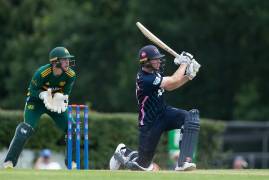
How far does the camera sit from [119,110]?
42.6 meters

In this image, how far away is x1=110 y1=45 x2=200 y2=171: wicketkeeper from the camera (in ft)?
43.0

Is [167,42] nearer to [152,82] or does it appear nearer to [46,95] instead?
[46,95]

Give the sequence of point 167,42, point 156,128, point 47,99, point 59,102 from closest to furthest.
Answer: point 156,128, point 47,99, point 59,102, point 167,42

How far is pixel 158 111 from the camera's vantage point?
13.6 metres

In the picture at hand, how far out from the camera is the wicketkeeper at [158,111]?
1310 cm

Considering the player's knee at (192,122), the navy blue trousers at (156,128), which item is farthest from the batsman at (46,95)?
the player's knee at (192,122)

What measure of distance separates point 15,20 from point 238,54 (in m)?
10.3

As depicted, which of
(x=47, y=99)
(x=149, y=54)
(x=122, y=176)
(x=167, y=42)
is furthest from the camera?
(x=167, y=42)

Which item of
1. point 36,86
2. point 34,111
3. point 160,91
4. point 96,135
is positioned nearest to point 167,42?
point 96,135

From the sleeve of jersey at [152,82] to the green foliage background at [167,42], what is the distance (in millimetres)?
27167

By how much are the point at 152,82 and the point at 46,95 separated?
170cm

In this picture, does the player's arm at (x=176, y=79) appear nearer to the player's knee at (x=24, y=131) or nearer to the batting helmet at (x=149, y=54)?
the batting helmet at (x=149, y=54)

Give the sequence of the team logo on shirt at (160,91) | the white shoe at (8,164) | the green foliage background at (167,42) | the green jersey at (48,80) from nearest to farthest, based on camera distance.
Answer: the team logo on shirt at (160,91) → the white shoe at (8,164) → the green jersey at (48,80) → the green foliage background at (167,42)

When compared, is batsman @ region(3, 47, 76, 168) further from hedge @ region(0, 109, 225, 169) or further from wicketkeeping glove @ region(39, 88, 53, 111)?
hedge @ region(0, 109, 225, 169)
